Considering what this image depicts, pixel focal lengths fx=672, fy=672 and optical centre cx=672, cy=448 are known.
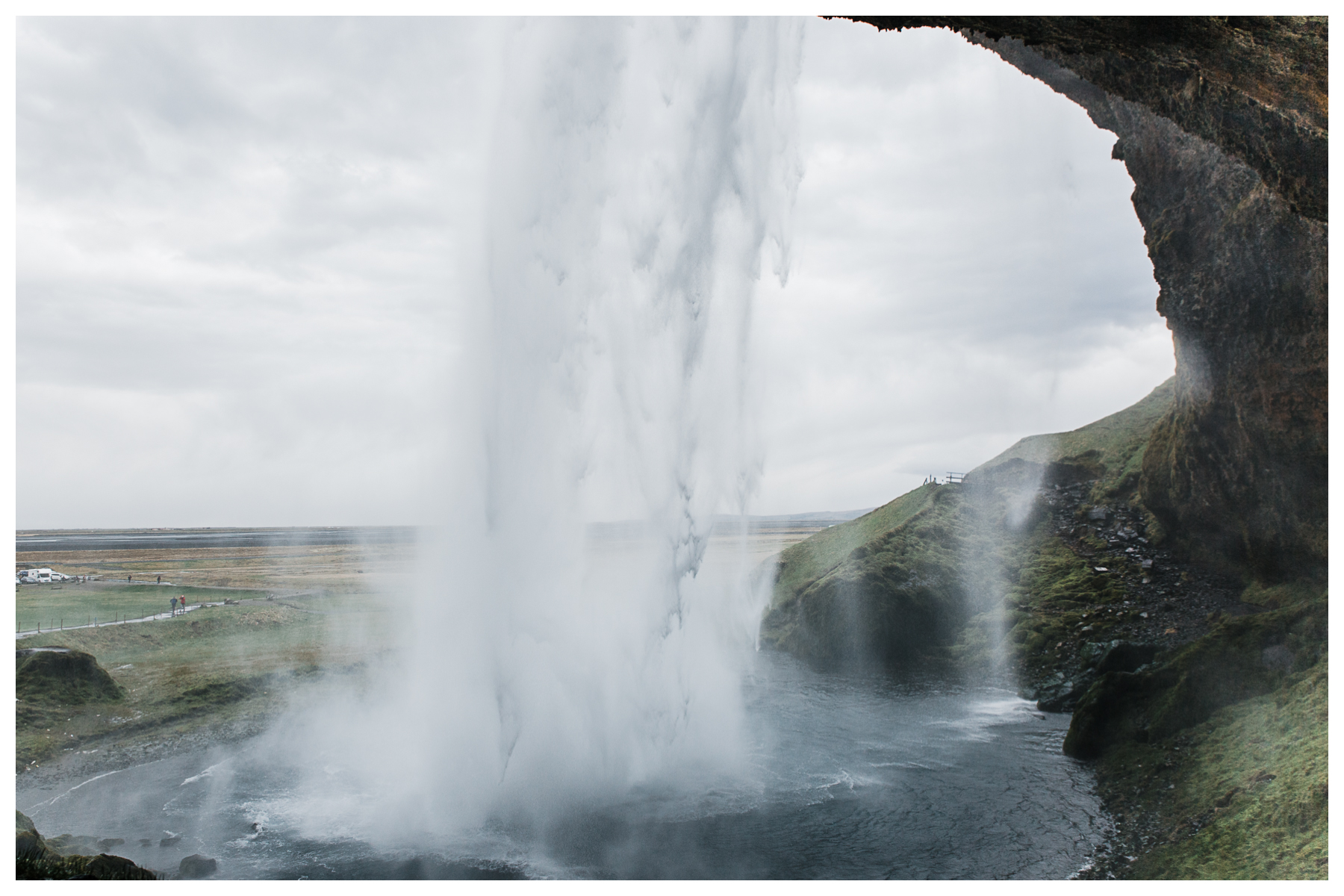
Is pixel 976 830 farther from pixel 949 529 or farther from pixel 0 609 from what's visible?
pixel 949 529

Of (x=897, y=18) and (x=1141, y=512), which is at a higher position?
(x=897, y=18)

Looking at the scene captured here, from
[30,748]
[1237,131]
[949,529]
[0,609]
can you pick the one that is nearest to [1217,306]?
[1237,131]

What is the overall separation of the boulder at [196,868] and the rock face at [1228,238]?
20140 mm

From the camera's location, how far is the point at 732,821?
48.8 ft

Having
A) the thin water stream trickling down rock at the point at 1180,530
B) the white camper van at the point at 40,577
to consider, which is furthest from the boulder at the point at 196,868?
the white camper van at the point at 40,577

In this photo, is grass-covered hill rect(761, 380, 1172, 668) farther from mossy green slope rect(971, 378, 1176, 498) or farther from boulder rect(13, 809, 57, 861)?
boulder rect(13, 809, 57, 861)

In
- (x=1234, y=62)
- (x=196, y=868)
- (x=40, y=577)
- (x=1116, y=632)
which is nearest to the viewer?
(x=1234, y=62)

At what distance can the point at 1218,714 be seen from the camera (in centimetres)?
1758

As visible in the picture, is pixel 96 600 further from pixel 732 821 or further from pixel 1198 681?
pixel 1198 681

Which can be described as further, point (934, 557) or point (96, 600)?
point (96, 600)

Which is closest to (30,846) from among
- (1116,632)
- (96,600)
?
(1116,632)

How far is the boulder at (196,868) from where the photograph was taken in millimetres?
12812

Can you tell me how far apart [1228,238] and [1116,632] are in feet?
51.9

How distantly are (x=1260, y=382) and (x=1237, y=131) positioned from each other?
499 inches
